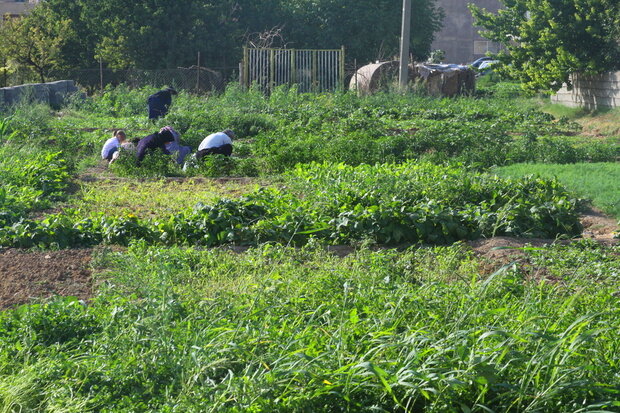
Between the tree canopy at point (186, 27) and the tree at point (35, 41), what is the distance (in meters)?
0.10

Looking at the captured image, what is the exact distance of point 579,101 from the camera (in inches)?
936

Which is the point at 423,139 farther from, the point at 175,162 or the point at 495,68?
the point at 495,68

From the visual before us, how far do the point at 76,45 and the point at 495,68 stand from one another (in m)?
16.3

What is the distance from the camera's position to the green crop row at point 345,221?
7.62 m

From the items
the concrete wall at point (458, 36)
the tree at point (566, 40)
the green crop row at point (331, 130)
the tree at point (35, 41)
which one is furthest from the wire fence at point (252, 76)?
the concrete wall at point (458, 36)

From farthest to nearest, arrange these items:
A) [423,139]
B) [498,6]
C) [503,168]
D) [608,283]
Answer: [498,6] < [423,139] < [503,168] < [608,283]

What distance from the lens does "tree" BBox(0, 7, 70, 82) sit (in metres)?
28.8

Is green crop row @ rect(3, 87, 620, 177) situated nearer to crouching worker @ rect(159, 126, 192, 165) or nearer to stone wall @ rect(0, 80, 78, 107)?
crouching worker @ rect(159, 126, 192, 165)

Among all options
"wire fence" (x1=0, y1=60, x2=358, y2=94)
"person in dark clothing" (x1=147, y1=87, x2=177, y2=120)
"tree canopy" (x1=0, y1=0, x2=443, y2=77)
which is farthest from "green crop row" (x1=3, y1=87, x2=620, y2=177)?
"tree canopy" (x1=0, y1=0, x2=443, y2=77)

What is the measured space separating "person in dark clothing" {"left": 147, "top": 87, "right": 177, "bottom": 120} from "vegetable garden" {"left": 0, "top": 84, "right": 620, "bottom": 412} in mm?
5852

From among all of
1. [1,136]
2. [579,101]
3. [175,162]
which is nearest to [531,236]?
[175,162]

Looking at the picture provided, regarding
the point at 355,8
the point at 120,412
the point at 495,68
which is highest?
the point at 355,8

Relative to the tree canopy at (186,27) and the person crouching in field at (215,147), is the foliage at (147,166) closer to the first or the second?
the person crouching in field at (215,147)

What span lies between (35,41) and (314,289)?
1032 inches
